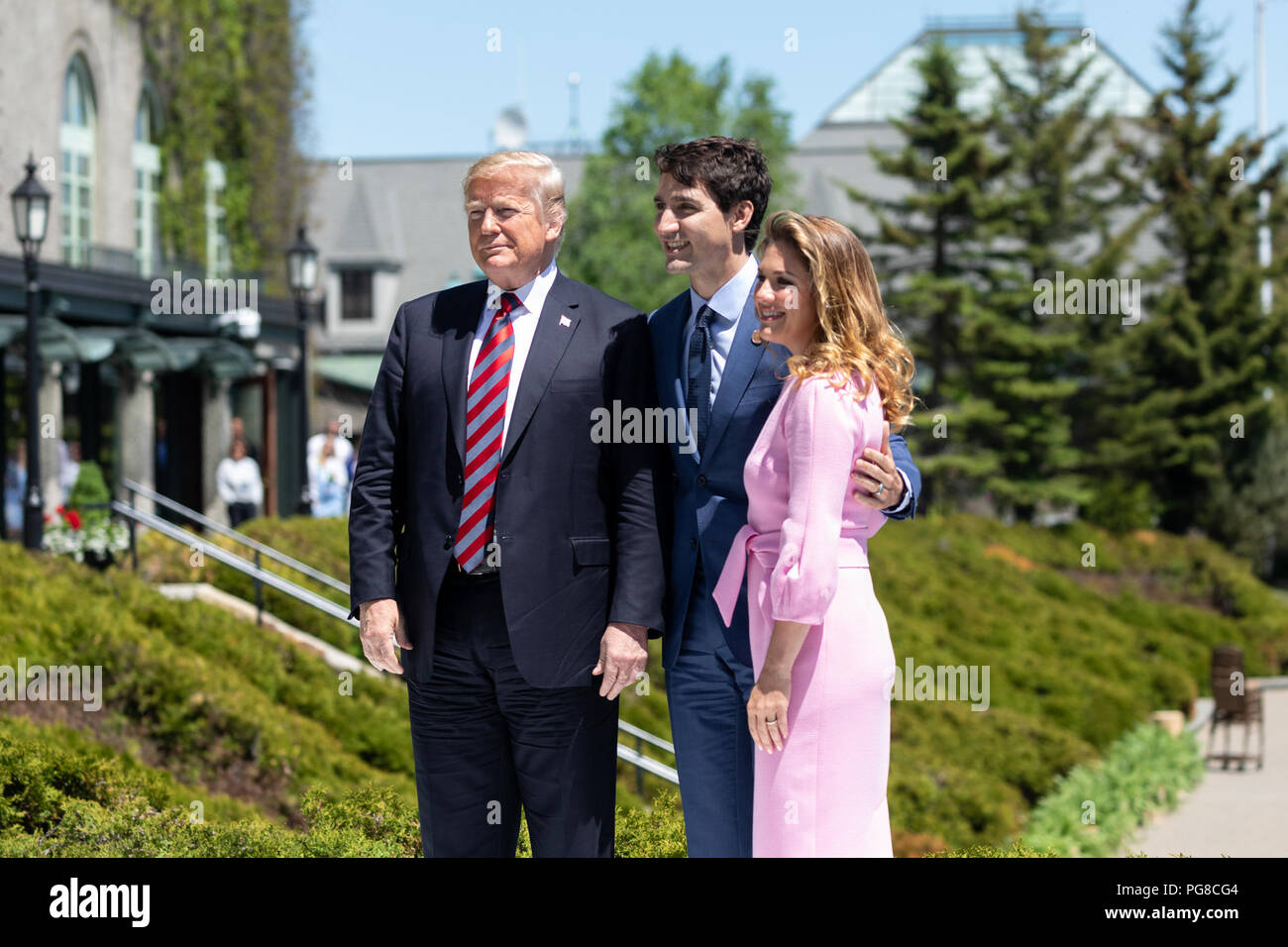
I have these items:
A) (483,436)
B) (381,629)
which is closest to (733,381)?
(483,436)

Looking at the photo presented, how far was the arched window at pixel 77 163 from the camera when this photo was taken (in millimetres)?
24484

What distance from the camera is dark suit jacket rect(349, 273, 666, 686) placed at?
4090 mm

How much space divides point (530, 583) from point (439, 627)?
30 cm

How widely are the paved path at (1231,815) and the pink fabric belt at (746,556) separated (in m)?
8.03

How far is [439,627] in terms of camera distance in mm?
4168

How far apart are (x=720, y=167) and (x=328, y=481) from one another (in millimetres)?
16042

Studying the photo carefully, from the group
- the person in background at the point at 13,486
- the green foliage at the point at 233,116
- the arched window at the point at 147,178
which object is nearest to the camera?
the person in background at the point at 13,486

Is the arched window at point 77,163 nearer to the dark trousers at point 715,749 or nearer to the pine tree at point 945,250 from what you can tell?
the pine tree at point 945,250

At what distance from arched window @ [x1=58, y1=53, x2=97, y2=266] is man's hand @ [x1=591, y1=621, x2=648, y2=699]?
22.3 m

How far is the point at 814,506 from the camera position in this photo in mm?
3652

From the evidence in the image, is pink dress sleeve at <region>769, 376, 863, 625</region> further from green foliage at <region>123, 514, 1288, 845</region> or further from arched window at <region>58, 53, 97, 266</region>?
arched window at <region>58, 53, 97, 266</region>

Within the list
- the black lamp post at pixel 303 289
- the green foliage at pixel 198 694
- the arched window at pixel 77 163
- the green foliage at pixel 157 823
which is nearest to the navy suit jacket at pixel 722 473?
the green foliage at pixel 157 823

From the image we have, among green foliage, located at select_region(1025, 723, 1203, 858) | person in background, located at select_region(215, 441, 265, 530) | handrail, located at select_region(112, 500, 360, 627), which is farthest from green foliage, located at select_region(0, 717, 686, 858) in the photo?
person in background, located at select_region(215, 441, 265, 530)
